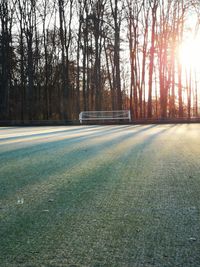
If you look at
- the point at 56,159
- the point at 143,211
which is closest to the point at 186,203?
the point at 143,211

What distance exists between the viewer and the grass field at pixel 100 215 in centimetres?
160

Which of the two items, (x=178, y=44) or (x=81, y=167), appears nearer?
(x=81, y=167)

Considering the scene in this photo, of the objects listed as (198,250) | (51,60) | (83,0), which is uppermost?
(83,0)

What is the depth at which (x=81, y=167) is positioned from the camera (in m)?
4.11

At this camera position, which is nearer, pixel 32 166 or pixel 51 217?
pixel 51 217

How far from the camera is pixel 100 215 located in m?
2.23

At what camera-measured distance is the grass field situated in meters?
1.60

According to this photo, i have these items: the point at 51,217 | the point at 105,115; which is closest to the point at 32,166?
the point at 51,217

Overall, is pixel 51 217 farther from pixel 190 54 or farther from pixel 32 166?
pixel 190 54

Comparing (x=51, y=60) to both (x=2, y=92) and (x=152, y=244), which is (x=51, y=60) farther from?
(x=152, y=244)

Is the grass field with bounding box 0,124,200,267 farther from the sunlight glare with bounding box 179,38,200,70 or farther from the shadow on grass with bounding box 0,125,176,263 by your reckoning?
the sunlight glare with bounding box 179,38,200,70

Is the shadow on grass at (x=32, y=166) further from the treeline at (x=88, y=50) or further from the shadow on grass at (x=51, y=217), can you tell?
the treeline at (x=88, y=50)

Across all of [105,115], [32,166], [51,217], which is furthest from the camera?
[105,115]

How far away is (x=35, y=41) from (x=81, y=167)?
26.8 meters
